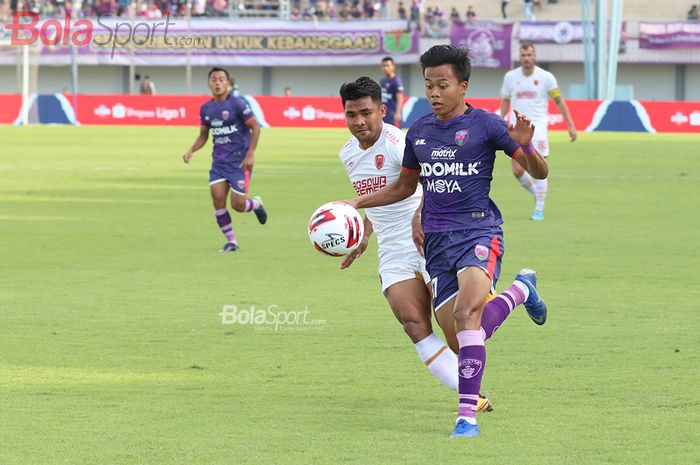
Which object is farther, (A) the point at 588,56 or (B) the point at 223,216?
(A) the point at 588,56

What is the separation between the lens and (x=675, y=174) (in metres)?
26.9

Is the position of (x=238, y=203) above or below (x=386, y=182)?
below

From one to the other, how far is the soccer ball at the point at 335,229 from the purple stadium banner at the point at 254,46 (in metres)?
56.4

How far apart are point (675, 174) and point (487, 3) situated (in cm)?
4151

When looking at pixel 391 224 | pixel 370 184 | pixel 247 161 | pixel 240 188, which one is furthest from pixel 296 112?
pixel 391 224

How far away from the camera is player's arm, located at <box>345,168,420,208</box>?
24.3 feet

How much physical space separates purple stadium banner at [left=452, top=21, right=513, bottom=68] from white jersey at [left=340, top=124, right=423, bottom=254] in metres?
55.4

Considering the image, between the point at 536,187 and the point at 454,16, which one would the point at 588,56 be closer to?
the point at 454,16

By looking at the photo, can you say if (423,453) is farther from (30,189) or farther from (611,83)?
(611,83)

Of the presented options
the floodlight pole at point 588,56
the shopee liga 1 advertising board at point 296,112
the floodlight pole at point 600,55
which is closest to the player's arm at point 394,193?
the shopee liga 1 advertising board at point 296,112

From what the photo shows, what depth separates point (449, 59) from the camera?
22.7ft

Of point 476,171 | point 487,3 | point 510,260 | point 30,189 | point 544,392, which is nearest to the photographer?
point 476,171

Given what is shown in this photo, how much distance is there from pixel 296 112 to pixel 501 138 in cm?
4311

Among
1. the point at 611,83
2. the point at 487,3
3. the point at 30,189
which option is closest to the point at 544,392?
the point at 30,189
